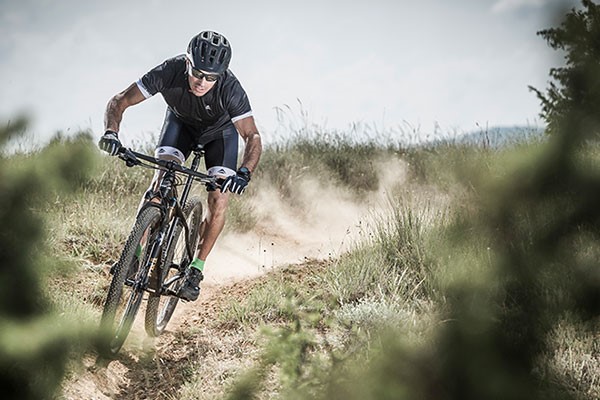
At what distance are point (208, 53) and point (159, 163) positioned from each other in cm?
91

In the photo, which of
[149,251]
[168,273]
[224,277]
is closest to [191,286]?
[168,273]

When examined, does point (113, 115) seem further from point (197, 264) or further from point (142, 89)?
point (197, 264)

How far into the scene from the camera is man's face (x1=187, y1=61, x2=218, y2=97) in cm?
445

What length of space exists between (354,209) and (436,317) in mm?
6378

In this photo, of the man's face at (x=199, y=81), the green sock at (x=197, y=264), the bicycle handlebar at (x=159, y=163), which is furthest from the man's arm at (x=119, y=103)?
the green sock at (x=197, y=264)

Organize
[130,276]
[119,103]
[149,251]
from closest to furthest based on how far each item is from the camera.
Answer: [130,276], [149,251], [119,103]

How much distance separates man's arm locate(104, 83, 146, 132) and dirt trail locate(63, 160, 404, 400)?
1751 mm

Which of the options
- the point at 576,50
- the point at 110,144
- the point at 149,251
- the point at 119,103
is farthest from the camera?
the point at 576,50

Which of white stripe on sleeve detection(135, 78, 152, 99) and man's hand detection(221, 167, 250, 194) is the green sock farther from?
white stripe on sleeve detection(135, 78, 152, 99)

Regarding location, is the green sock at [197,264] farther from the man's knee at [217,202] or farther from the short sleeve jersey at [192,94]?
the short sleeve jersey at [192,94]

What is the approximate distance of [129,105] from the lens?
4.78 metres

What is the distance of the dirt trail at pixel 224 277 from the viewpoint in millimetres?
4098

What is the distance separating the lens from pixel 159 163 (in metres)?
4.08

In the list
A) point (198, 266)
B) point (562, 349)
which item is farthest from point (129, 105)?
point (562, 349)
